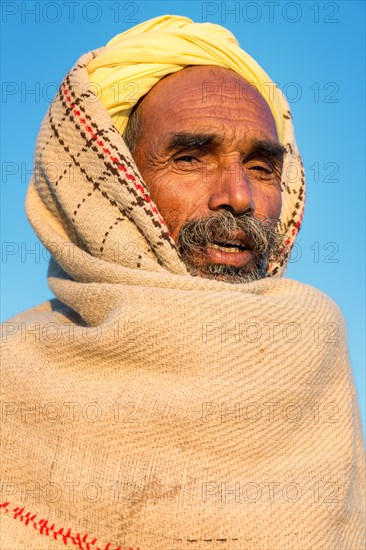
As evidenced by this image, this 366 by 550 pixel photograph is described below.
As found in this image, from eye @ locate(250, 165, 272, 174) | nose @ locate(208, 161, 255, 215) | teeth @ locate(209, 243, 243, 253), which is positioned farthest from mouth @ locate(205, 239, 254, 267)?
eye @ locate(250, 165, 272, 174)

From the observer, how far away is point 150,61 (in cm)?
277

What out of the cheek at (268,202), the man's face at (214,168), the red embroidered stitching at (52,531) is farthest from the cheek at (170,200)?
the red embroidered stitching at (52,531)

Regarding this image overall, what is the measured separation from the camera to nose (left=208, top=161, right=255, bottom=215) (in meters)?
2.41

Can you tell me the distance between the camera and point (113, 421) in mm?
1956

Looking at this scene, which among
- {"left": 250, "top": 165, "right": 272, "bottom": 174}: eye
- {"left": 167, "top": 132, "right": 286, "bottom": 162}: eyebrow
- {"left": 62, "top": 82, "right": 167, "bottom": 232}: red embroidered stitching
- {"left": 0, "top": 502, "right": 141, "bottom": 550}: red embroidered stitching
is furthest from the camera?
{"left": 250, "top": 165, "right": 272, "bottom": 174}: eye

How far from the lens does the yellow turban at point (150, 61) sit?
8.91 feet

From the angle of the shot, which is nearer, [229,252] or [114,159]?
[114,159]

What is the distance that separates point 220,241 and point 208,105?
1.93 feet

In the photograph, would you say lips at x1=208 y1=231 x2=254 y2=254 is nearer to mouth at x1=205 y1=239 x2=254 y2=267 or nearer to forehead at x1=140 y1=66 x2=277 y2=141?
mouth at x1=205 y1=239 x2=254 y2=267

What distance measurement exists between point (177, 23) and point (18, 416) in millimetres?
1841

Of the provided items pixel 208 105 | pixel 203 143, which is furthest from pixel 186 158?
pixel 208 105

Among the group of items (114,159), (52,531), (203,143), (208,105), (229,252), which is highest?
(208,105)

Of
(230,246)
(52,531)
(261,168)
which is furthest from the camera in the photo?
(261,168)

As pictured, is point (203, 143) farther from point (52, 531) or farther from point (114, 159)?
point (52, 531)
